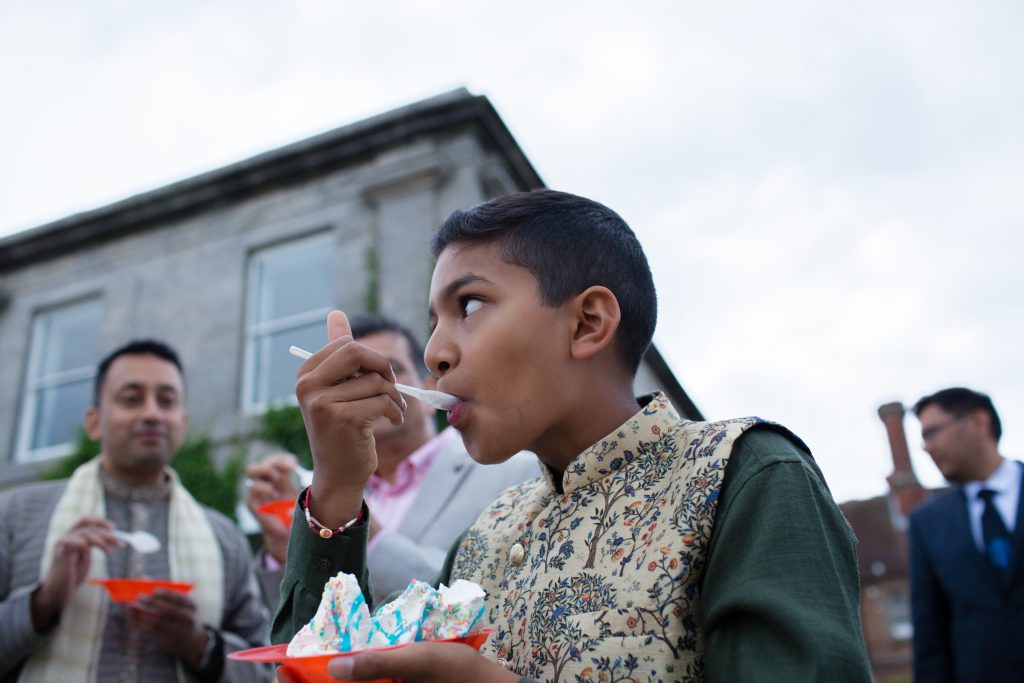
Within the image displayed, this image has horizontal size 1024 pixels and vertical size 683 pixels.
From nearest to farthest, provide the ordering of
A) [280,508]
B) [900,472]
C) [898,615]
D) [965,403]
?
[280,508]
[965,403]
[898,615]
[900,472]

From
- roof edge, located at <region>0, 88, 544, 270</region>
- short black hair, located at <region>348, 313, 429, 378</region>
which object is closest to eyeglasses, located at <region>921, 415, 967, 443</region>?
short black hair, located at <region>348, 313, 429, 378</region>

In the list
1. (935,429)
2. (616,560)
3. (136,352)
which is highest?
(136,352)

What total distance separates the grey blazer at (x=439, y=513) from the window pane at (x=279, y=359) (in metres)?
6.24

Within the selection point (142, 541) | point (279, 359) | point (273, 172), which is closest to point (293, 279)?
point (279, 359)

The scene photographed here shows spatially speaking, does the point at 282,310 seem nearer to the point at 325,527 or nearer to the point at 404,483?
the point at 404,483

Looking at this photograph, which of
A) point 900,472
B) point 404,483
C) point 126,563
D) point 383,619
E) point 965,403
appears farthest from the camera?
point 900,472

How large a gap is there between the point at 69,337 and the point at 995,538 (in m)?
10.3

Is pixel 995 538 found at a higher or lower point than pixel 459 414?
higher

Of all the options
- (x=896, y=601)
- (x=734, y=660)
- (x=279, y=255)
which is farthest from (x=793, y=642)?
(x=896, y=601)

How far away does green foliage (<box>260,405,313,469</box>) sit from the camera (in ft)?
27.9

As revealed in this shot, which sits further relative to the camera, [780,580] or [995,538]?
[995,538]

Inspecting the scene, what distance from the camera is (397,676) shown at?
1.09 meters

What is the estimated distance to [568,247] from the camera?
1.71 metres

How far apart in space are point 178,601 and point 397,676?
2.60 m
